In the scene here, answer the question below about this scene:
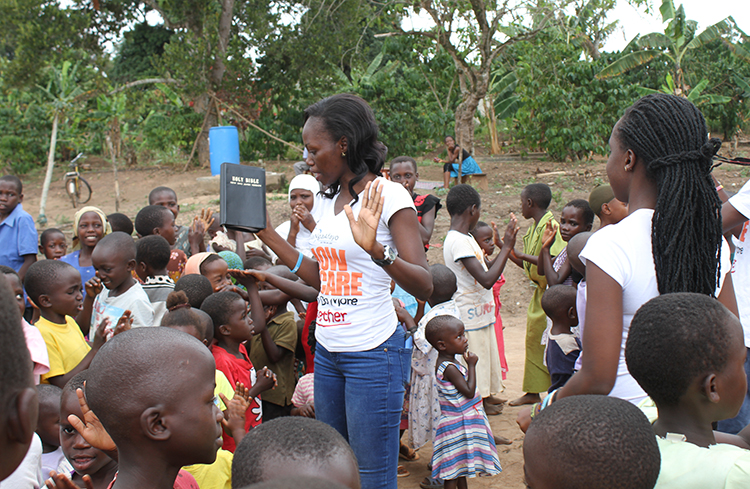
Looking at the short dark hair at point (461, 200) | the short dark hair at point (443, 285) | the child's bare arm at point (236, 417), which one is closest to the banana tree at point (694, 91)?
the short dark hair at point (461, 200)

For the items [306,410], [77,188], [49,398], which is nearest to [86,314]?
[49,398]

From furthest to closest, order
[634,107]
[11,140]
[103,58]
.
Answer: [103,58] → [11,140] → [634,107]

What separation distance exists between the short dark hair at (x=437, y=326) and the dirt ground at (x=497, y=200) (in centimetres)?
99

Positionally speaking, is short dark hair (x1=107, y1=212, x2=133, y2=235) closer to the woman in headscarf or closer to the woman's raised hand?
the woman in headscarf

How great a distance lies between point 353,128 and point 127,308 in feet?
5.82

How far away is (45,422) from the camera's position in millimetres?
2266

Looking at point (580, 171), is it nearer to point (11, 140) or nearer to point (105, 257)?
point (105, 257)

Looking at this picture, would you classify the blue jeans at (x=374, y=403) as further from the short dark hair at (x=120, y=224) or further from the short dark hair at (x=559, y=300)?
the short dark hair at (x=120, y=224)

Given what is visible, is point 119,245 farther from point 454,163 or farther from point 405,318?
point 454,163

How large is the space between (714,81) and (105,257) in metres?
21.9

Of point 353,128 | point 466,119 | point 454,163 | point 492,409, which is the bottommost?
point 492,409

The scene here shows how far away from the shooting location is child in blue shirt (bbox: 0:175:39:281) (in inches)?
179

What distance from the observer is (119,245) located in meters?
3.33

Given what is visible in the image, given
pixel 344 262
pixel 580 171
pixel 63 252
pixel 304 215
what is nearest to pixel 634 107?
pixel 344 262
